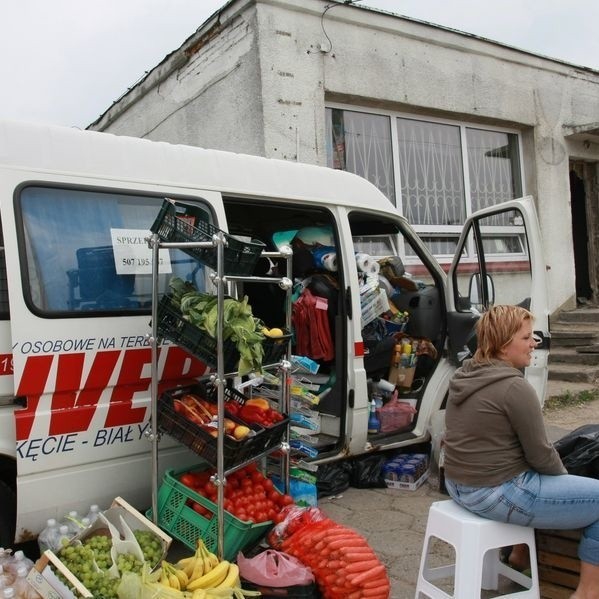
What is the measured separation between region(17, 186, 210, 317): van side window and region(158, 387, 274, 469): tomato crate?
1.96 feet

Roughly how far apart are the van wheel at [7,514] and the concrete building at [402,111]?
15.4ft

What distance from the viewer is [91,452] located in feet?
11.1

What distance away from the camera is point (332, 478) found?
4707 millimetres

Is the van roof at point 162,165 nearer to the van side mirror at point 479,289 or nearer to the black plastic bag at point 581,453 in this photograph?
the van side mirror at point 479,289

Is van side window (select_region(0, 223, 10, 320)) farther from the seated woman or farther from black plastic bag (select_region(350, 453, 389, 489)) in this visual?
black plastic bag (select_region(350, 453, 389, 489))

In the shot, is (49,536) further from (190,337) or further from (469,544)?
(469,544)

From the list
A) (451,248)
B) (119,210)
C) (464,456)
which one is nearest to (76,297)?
(119,210)

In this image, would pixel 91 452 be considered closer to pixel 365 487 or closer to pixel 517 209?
pixel 365 487

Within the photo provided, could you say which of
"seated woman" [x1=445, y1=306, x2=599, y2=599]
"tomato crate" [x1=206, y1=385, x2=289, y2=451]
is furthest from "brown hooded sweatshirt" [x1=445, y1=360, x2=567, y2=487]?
"tomato crate" [x1=206, y1=385, x2=289, y2=451]

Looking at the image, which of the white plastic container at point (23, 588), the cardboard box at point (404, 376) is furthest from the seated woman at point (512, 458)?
the cardboard box at point (404, 376)

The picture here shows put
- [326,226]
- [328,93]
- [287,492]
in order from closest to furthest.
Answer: [287,492] < [326,226] < [328,93]

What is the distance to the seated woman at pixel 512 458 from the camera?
281cm

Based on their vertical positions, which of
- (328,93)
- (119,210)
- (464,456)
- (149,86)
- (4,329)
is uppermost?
(149,86)

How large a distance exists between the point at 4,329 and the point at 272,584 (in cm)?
179
